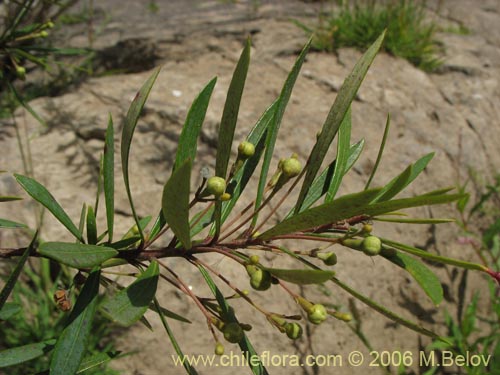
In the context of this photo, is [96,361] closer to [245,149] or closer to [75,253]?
[75,253]

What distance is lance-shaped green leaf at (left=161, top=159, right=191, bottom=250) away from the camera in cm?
49

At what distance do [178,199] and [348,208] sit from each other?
0.19 m

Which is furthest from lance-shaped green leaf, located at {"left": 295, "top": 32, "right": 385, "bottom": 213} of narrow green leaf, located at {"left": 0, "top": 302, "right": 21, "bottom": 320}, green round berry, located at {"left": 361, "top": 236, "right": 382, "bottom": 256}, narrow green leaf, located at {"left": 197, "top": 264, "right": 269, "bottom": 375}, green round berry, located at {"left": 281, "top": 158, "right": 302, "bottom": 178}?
narrow green leaf, located at {"left": 0, "top": 302, "right": 21, "bottom": 320}

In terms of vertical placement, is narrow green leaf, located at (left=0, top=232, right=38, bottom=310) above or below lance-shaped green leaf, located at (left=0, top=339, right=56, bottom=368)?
above

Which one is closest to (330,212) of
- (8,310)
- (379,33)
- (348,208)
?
(348,208)

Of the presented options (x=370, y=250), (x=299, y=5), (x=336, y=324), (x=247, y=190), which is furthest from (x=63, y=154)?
(x=299, y=5)

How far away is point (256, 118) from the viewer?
2.19 metres

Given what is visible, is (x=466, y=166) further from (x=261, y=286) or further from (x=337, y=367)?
(x=261, y=286)

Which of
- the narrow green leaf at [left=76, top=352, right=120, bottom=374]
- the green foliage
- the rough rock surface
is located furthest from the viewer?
the green foliage

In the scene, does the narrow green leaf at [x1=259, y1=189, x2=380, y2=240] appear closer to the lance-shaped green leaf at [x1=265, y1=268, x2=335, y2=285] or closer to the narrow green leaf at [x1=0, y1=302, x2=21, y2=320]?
the lance-shaped green leaf at [x1=265, y1=268, x2=335, y2=285]

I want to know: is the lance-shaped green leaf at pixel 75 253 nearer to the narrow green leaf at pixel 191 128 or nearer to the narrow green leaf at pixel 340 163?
the narrow green leaf at pixel 191 128

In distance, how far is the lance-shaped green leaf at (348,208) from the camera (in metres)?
0.53

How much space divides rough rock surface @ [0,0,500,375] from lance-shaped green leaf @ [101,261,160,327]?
2.30 ft

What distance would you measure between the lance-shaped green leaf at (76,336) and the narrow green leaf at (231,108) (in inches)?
9.9
